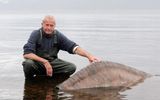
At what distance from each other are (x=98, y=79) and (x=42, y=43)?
2013mm

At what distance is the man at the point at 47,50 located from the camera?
13.1 m

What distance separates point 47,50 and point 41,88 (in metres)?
1.44

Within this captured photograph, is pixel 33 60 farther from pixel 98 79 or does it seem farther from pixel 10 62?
pixel 10 62

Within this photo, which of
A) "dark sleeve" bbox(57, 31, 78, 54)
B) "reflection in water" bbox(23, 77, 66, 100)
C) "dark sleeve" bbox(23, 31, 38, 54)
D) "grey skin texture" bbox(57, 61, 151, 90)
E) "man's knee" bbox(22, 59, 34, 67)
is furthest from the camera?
"dark sleeve" bbox(57, 31, 78, 54)

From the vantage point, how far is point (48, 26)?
13.1 metres

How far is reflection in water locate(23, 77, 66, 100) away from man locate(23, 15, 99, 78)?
0.94ft

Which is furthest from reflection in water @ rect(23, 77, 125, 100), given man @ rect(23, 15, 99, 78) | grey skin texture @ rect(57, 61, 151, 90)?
man @ rect(23, 15, 99, 78)

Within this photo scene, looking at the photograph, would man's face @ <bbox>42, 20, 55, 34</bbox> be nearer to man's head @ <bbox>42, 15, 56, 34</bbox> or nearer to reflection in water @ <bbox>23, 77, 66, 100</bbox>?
man's head @ <bbox>42, 15, 56, 34</bbox>

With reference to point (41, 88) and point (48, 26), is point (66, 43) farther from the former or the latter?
point (41, 88)

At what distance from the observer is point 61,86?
1260 centimetres

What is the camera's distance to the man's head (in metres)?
12.9

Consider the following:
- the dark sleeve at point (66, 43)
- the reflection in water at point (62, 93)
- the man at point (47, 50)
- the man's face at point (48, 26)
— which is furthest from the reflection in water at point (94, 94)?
the man's face at point (48, 26)

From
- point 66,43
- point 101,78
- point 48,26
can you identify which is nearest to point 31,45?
point 48,26

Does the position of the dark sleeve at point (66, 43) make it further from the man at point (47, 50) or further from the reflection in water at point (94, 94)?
the reflection in water at point (94, 94)
